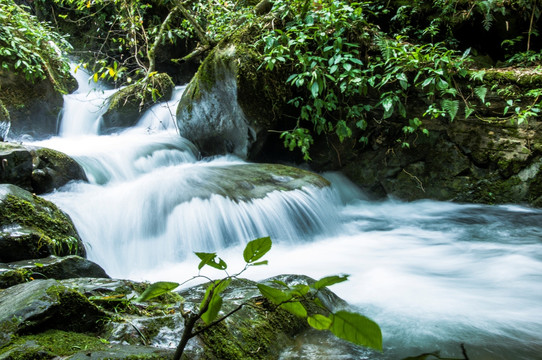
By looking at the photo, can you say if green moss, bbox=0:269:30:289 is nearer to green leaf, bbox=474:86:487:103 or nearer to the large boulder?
the large boulder

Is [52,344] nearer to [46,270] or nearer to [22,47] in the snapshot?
[46,270]

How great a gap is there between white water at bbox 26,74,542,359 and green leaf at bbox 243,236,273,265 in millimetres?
1046

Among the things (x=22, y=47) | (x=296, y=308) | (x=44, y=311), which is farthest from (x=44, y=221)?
(x=22, y=47)

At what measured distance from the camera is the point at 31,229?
8.52ft

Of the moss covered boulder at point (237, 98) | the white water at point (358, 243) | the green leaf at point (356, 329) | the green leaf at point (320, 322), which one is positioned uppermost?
the moss covered boulder at point (237, 98)

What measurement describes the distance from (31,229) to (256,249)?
2635 millimetres

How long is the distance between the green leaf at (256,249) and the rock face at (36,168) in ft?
13.8

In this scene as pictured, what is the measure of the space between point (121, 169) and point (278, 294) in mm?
5523

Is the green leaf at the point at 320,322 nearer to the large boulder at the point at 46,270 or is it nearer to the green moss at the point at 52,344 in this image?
the green moss at the point at 52,344

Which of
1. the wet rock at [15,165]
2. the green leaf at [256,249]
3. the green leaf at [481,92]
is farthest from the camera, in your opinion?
the green leaf at [481,92]

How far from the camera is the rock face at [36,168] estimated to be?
381 centimetres

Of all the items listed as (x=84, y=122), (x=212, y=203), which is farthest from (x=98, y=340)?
(x=84, y=122)

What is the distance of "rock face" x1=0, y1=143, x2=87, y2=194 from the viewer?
3812 mm

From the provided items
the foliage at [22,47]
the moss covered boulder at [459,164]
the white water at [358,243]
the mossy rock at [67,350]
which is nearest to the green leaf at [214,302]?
the mossy rock at [67,350]
